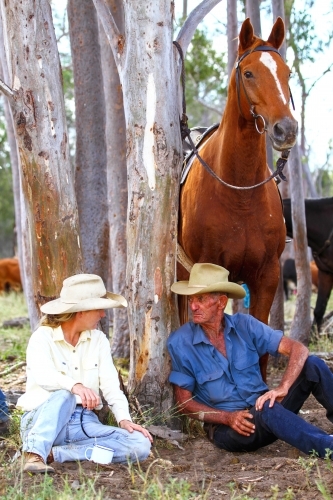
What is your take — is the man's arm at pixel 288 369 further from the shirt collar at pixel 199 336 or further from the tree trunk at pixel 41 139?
the tree trunk at pixel 41 139

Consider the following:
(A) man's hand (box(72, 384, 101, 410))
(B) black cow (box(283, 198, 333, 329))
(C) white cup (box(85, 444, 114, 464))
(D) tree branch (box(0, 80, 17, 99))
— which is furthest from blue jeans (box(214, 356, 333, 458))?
(B) black cow (box(283, 198, 333, 329))

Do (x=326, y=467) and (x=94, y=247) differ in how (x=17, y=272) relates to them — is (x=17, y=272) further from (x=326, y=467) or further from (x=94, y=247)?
(x=326, y=467)

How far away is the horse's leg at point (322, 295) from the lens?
31.8ft

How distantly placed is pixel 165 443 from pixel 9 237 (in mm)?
36952

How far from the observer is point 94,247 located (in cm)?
779

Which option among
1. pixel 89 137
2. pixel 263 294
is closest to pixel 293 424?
pixel 263 294

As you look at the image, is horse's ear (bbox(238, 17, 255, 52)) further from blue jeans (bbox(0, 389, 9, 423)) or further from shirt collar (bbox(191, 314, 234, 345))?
blue jeans (bbox(0, 389, 9, 423))

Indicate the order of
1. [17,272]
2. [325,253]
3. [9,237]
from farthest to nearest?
1. [9,237]
2. [17,272]
3. [325,253]

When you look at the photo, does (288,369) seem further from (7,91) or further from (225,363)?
(7,91)

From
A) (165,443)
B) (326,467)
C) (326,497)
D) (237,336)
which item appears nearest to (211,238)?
(237,336)

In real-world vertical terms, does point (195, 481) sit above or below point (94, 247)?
below

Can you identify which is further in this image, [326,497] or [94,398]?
[94,398]

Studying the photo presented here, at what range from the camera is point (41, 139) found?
490 cm

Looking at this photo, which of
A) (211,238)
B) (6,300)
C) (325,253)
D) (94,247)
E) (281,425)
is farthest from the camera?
(6,300)
